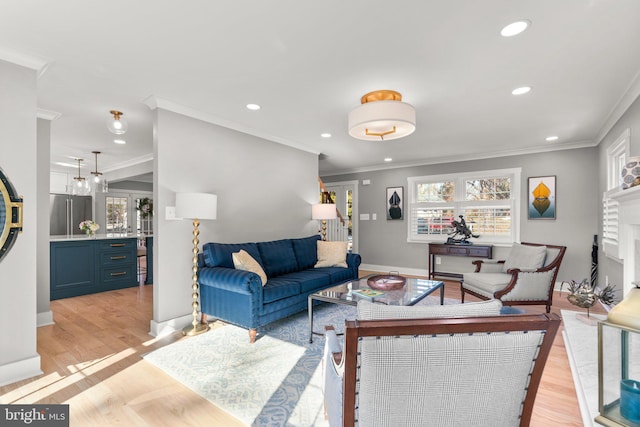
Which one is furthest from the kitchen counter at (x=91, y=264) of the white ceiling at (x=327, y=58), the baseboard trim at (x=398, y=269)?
the baseboard trim at (x=398, y=269)

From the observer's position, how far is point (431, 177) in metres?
6.18

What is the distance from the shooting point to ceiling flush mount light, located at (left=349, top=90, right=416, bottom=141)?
2561mm

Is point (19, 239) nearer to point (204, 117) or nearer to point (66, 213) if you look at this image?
point (204, 117)

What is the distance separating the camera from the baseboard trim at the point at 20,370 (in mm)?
2182

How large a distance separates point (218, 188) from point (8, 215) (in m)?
1.85

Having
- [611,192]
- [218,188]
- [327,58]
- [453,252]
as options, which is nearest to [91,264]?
[218,188]

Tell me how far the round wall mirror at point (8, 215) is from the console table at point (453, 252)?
18.2ft

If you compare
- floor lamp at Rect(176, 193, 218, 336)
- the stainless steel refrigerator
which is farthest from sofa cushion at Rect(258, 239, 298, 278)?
the stainless steel refrigerator

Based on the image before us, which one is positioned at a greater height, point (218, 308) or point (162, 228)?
point (162, 228)

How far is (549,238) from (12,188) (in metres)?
6.64

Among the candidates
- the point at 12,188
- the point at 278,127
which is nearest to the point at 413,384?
the point at 12,188

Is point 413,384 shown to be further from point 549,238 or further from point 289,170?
point 549,238

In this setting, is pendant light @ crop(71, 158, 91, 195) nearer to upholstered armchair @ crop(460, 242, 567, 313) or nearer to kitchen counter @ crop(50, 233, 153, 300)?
kitchen counter @ crop(50, 233, 153, 300)

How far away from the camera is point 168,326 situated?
3164 mm
